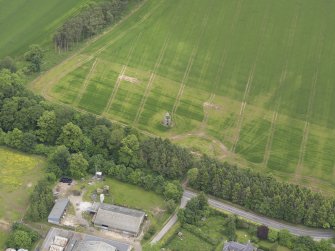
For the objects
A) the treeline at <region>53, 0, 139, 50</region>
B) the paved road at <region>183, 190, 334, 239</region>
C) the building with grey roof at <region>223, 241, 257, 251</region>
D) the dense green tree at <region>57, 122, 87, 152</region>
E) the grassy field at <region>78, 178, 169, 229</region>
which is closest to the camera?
the building with grey roof at <region>223, 241, 257, 251</region>

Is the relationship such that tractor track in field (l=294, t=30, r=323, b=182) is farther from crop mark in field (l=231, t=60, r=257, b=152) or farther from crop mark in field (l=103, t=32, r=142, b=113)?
crop mark in field (l=103, t=32, r=142, b=113)

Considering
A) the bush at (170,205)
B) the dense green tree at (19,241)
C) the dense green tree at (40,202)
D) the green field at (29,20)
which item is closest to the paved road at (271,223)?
the bush at (170,205)

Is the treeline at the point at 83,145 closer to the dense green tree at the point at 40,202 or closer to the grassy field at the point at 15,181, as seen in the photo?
the dense green tree at the point at 40,202

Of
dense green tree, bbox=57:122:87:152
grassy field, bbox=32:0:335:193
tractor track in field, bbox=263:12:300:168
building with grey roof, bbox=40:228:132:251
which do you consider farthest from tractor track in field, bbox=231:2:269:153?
building with grey roof, bbox=40:228:132:251

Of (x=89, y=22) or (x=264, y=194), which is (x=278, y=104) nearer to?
(x=264, y=194)

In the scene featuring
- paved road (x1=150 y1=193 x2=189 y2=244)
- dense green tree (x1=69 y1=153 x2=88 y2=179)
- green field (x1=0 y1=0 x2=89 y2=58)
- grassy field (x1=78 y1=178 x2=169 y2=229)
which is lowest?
paved road (x1=150 y1=193 x2=189 y2=244)

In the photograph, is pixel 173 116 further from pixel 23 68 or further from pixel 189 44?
pixel 23 68

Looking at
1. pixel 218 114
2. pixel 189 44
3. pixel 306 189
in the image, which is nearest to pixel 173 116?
pixel 218 114
